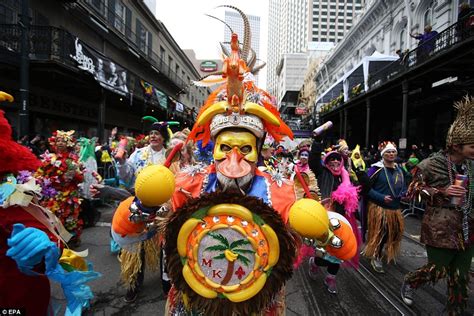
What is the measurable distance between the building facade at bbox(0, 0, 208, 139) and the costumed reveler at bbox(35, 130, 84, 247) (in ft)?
6.73

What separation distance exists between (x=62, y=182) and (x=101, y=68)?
26.1 ft

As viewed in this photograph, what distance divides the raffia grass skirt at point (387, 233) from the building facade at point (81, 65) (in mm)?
3315

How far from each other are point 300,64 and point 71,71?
7915 cm

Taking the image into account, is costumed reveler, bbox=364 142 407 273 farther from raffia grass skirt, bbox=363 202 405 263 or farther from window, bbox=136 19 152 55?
window, bbox=136 19 152 55

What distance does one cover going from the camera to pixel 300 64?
82688 mm

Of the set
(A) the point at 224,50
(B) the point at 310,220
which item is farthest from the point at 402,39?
(B) the point at 310,220

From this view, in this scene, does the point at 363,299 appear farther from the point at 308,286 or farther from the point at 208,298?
the point at 208,298

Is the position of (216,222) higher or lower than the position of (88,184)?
higher

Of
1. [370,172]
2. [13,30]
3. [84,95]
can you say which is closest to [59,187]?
[370,172]

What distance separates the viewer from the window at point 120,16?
1911 cm

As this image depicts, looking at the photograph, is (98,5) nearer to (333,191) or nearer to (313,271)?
(333,191)

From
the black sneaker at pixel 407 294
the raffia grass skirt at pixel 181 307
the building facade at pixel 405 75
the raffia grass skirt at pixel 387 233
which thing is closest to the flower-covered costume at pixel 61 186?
the raffia grass skirt at pixel 181 307

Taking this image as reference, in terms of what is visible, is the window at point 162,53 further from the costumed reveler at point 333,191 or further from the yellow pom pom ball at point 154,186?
the yellow pom pom ball at point 154,186

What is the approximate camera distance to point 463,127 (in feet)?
9.29
